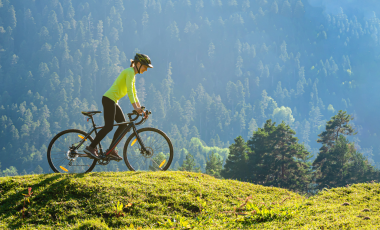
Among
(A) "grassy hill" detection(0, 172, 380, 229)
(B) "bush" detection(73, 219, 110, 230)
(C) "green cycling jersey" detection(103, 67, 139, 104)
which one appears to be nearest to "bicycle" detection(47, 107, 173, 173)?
(C) "green cycling jersey" detection(103, 67, 139, 104)

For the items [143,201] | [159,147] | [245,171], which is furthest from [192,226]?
[245,171]

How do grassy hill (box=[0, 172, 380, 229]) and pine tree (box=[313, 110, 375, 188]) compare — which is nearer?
grassy hill (box=[0, 172, 380, 229])

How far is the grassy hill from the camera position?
14.4 ft

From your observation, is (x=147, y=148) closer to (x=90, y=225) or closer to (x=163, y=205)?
(x=163, y=205)

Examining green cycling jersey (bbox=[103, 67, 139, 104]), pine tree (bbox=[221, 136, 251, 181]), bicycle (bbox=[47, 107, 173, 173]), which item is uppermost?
pine tree (bbox=[221, 136, 251, 181])

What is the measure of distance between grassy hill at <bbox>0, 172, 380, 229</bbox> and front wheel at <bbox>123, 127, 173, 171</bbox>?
674 mm

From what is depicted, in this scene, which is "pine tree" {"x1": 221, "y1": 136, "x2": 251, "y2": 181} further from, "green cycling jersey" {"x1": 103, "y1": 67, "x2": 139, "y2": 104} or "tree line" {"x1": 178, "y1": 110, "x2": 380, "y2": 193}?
"green cycling jersey" {"x1": 103, "y1": 67, "x2": 139, "y2": 104}

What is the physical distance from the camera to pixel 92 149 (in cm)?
640

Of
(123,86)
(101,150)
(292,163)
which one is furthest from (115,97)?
(292,163)

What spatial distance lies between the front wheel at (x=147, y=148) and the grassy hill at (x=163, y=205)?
0.67 metres

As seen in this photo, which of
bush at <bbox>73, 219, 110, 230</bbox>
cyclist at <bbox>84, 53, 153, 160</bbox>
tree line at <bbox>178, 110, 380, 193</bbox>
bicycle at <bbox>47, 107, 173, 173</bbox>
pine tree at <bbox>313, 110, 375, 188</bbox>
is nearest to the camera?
bush at <bbox>73, 219, 110, 230</bbox>

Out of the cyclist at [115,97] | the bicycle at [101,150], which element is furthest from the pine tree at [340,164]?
the cyclist at [115,97]

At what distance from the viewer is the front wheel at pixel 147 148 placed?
6836 millimetres

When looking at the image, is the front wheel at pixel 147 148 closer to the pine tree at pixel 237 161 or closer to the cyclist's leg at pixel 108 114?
the cyclist's leg at pixel 108 114
